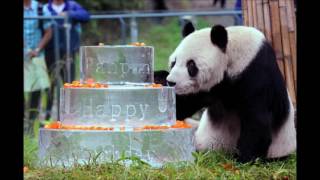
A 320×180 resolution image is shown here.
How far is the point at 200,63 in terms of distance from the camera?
5.02 m

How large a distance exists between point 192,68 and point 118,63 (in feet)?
1.89

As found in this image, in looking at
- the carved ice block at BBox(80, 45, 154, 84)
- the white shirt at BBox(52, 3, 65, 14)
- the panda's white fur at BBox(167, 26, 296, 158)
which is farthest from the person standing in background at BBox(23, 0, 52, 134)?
the panda's white fur at BBox(167, 26, 296, 158)

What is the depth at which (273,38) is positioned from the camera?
606 centimetres

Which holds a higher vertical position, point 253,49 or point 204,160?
point 253,49

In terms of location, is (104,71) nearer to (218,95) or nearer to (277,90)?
(218,95)

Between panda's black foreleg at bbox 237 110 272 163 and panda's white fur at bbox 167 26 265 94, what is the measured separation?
1.21ft

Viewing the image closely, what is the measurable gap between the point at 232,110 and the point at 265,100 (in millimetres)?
330

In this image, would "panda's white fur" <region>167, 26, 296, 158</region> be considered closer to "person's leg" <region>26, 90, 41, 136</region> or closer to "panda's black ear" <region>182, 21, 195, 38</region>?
"panda's black ear" <region>182, 21, 195, 38</region>

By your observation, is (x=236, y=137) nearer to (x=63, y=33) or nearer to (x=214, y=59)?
(x=214, y=59)

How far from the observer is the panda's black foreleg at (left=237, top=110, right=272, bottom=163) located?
5055 mm

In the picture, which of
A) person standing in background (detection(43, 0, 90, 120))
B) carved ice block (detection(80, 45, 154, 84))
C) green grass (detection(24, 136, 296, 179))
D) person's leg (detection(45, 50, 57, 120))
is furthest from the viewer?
person standing in background (detection(43, 0, 90, 120))

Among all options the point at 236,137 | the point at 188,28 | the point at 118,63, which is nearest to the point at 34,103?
the point at 188,28
